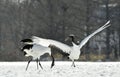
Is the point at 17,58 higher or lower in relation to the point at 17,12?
lower

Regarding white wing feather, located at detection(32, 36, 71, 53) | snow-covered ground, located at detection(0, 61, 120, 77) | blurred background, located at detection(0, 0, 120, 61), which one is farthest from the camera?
blurred background, located at detection(0, 0, 120, 61)

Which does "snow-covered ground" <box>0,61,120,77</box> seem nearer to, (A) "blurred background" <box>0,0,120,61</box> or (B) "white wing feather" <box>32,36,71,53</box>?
(B) "white wing feather" <box>32,36,71,53</box>

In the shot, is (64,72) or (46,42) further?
(46,42)

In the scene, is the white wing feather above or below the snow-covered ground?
above

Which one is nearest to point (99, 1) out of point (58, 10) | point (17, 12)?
point (58, 10)

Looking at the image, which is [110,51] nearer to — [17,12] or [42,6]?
[42,6]

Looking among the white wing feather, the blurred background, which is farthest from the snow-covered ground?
the blurred background

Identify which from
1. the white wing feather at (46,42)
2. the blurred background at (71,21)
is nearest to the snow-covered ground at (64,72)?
the white wing feather at (46,42)

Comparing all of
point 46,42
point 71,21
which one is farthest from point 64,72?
point 71,21

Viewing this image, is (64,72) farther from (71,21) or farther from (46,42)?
(71,21)

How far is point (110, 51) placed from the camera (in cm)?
5019

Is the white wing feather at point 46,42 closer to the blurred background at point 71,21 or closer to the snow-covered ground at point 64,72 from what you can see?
the snow-covered ground at point 64,72

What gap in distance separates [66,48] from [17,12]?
43.2 metres

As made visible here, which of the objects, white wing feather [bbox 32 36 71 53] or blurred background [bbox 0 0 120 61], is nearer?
white wing feather [bbox 32 36 71 53]
